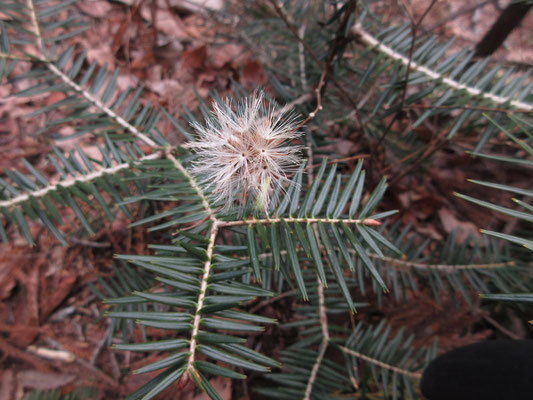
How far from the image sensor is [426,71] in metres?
1.17

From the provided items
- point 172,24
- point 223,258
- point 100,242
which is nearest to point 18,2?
point 100,242

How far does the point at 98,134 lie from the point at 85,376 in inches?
45.6

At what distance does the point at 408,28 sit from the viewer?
4.02 feet

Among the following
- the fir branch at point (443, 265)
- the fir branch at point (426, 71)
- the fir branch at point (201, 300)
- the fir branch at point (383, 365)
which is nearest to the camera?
the fir branch at point (201, 300)

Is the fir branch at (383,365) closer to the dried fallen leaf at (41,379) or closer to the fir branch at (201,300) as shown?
the fir branch at (201,300)

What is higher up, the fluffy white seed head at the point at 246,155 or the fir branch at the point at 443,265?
the fluffy white seed head at the point at 246,155

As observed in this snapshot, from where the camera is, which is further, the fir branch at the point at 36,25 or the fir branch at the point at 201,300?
the fir branch at the point at 36,25

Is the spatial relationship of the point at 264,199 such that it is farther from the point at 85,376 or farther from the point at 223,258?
the point at 85,376

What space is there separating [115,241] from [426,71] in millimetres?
1682

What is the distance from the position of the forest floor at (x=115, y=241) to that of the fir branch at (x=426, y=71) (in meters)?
0.21

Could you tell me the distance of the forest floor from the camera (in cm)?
151

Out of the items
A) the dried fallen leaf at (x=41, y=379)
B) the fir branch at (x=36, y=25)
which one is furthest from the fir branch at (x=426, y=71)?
the dried fallen leaf at (x=41, y=379)

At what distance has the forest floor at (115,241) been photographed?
4.96 feet

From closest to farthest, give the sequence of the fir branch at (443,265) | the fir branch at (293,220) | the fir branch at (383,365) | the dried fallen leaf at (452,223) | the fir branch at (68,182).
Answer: the fir branch at (293,220) → the fir branch at (68,182) → the fir branch at (383,365) → the fir branch at (443,265) → the dried fallen leaf at (452,223)
